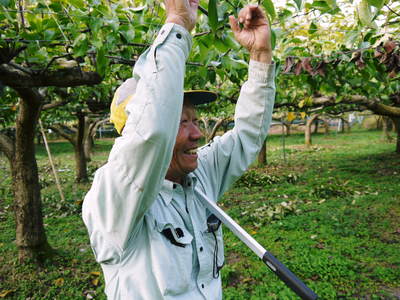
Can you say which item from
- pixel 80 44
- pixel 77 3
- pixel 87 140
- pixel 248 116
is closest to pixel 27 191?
pixel 80 44

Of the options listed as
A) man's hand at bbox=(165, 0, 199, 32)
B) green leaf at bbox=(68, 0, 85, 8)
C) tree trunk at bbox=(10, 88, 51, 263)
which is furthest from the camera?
tree trunk at bbox=(10, 88, 51, 263)

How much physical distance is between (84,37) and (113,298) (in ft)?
4.97

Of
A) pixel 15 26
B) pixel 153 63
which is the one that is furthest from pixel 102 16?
pixel 153 63

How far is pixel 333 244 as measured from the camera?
416 cm

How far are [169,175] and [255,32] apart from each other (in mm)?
717

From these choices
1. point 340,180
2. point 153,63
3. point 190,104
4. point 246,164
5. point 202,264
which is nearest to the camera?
point 153,63

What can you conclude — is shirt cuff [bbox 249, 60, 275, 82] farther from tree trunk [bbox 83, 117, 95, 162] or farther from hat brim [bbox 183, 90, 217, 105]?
tree trunk [bbox 83, 117, 95, 162]

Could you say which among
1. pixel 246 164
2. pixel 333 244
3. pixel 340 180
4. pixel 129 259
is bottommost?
pixel 340 180

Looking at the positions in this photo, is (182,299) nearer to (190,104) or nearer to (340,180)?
(190,104)

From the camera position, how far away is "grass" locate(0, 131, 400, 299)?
334 centimetres

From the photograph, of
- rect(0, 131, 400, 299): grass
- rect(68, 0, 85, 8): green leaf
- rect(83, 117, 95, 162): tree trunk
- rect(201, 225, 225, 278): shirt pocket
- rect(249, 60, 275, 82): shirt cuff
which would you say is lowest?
rect(83, 117, 95, 162): tree trunk

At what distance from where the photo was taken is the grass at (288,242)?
3.34 metres

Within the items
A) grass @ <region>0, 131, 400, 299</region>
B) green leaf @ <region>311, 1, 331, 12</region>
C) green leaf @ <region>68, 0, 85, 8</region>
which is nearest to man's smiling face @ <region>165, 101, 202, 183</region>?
green leaf @ <region>311, 1, 331, 12</region>

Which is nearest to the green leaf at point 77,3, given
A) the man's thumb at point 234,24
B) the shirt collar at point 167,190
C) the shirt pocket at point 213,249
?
the man's thumb at point 234,24
